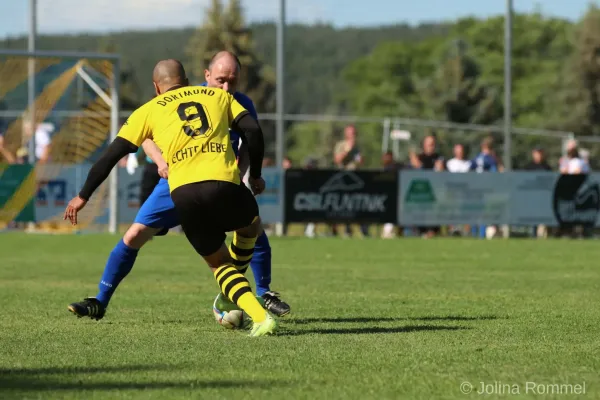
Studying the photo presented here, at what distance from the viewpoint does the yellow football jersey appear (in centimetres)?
780

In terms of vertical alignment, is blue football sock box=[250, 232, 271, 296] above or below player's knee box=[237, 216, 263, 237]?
below

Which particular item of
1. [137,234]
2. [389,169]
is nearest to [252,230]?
[137,234]

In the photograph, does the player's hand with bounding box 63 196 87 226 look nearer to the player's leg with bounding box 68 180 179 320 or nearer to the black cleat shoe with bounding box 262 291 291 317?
the player's leg with bounding box 68 180 179 320

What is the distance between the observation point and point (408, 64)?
122750 millimetres

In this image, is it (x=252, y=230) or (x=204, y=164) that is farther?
(x=252, y=230)

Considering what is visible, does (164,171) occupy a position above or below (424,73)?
below

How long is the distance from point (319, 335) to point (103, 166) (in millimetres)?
1705

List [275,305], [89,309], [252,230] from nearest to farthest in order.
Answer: [252,230]
[89,309]
[275,305]

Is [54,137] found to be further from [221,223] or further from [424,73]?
[424,73]

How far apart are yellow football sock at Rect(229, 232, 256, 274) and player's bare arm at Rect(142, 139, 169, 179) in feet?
2.76

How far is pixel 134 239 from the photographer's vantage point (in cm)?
916

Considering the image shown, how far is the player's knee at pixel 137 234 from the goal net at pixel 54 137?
15199 mm

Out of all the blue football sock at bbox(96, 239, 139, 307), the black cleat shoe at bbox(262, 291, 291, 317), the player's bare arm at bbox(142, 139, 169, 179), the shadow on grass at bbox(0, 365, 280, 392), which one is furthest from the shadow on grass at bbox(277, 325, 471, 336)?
the shadow on grass at bbox(0, 365, 280, 392)

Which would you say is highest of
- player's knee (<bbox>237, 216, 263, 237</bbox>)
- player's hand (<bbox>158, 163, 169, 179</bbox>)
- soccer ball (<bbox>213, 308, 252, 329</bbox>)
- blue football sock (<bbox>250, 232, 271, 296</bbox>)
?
player's hand (<bbox>158, 163, 169, 179</bbox>)
